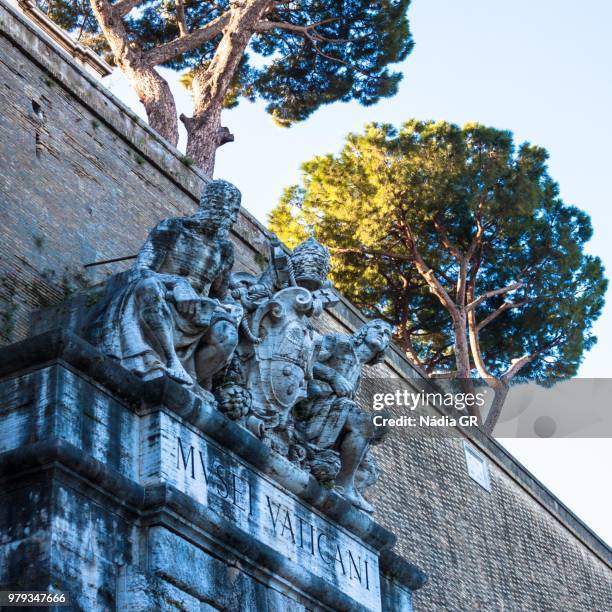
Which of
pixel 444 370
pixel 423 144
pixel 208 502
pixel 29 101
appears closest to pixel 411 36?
pixel 423 144

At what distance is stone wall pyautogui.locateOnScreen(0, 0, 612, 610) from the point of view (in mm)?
9992

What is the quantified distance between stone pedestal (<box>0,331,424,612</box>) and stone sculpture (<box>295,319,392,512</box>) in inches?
29.0

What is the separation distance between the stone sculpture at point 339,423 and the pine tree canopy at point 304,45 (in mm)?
10519

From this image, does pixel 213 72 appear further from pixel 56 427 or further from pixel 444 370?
pixel 56 427

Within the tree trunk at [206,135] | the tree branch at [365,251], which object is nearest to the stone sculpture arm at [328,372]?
the tree trunk at [206,135]

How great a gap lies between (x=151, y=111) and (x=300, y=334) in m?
9.09

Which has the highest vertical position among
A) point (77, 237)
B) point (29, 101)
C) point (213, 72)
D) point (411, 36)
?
point (411, 36)

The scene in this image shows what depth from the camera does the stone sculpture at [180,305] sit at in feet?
26.8

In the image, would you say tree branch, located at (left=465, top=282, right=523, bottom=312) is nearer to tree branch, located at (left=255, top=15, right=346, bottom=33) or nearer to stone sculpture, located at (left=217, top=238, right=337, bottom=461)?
tree branch, located at (left=255, top=15, right=346, bottom=33)

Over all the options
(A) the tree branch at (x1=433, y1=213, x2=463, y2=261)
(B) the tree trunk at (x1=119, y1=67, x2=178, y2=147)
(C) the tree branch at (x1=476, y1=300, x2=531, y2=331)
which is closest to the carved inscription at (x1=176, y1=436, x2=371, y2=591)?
(B) the tree trunk at (x1=119, y1=67, x2=178, y2=147)

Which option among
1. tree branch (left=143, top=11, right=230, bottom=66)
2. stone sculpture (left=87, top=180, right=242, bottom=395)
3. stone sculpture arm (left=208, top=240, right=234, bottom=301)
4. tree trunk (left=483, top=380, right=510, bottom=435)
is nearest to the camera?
stone sculpture (left=87, top=180, right=242, bottom=395)

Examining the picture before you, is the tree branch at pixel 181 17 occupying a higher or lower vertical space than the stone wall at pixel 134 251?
higher

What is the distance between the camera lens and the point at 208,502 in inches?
310

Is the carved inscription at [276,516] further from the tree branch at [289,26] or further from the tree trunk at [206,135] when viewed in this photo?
the tree branch at [289,26]
